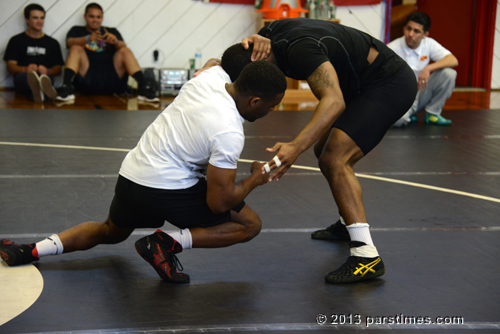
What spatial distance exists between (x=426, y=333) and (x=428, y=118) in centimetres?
424

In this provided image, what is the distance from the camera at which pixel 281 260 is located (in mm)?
2264

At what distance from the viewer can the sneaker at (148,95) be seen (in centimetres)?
692

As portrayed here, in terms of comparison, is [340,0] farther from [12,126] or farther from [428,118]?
[12,126]

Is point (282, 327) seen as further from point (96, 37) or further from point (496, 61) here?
point (496, 61)

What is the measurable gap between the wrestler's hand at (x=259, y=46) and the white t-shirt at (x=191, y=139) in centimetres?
13

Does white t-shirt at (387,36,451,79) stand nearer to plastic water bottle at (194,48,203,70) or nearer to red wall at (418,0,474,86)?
plastic water bottle at (194,48,203,70)

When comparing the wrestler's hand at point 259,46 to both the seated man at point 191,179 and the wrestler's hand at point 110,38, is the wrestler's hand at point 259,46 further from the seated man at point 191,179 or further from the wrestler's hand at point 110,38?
the wrestler's hand at point 110,38

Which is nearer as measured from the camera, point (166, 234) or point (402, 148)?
point (166, 234)

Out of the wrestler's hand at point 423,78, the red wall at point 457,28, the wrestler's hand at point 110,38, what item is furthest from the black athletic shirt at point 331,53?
the red wall at point 457,28

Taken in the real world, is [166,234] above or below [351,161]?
below

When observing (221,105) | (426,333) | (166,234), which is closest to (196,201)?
(166,234)

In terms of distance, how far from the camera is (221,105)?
1.87m

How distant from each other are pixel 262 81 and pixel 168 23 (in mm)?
6356

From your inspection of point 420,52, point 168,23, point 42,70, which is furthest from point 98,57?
point 420,52
